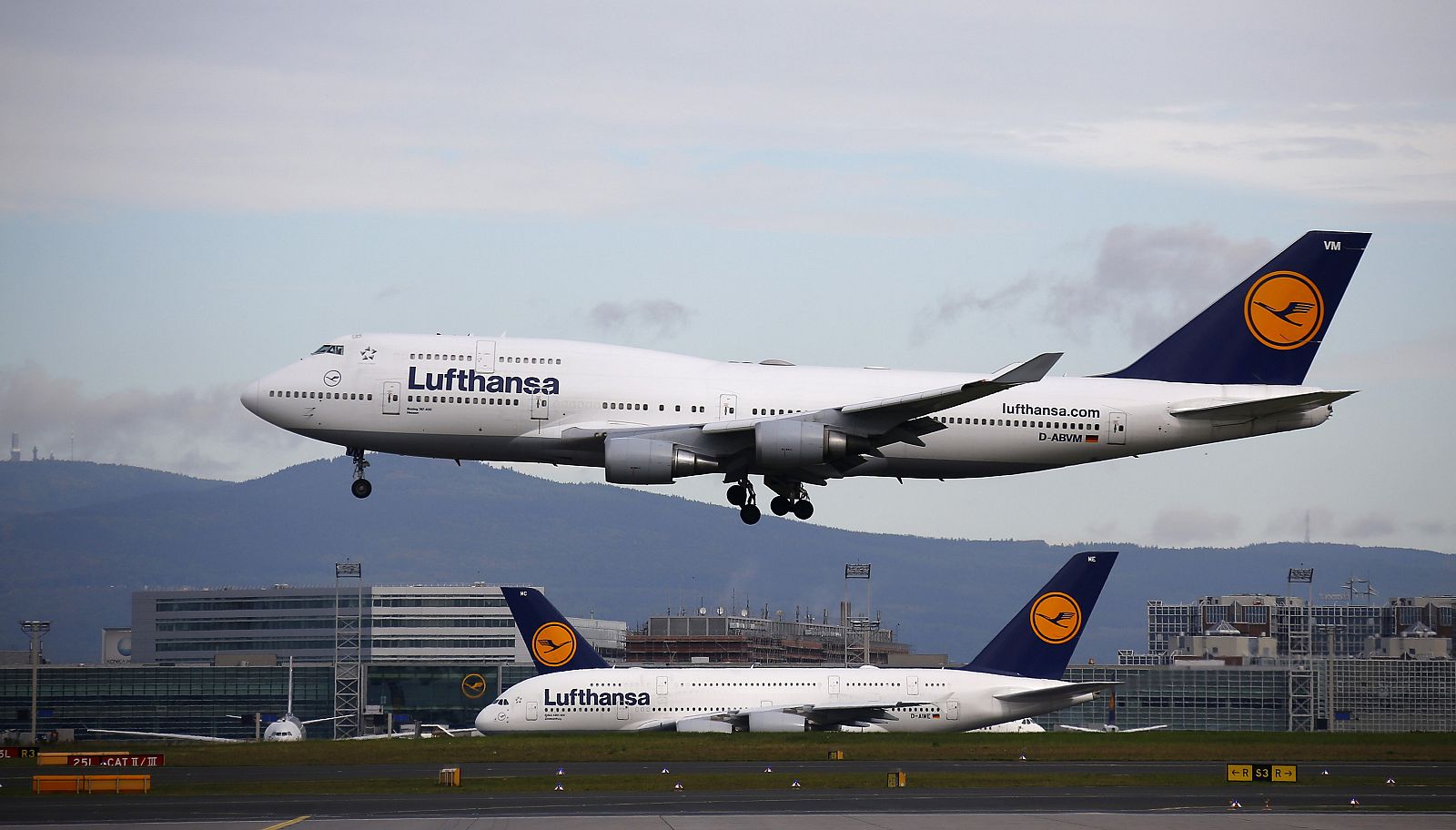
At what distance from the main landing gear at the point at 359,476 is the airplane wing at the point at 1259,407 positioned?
2739 cm

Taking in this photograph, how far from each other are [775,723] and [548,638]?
11.7m

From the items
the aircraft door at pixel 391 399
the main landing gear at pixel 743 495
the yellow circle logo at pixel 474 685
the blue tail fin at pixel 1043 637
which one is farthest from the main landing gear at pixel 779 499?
the yellow circle logo at pixel 474 685

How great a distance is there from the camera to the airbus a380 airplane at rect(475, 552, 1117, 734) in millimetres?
71812

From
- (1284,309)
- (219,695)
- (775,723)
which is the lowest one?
(219,695)

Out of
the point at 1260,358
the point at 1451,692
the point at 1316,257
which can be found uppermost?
the point at 1316,257

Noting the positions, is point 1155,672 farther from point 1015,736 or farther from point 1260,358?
point 1260,358

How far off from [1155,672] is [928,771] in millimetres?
93707

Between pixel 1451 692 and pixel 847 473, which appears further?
pixel 1451 692

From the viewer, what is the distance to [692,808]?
44969 mm

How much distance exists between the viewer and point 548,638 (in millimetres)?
76875

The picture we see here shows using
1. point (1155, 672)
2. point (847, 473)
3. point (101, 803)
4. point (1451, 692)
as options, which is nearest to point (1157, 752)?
point (847, 473)

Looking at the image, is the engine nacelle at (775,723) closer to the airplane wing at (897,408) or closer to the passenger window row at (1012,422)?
the passenger window row at (1012,422)

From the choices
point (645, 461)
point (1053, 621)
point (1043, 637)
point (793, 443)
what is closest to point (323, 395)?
point (645, 461)

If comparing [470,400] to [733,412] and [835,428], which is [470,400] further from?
[835,428]
